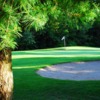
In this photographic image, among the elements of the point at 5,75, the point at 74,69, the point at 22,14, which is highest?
the point at 22,14

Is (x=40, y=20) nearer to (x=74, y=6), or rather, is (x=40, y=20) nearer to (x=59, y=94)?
(x=74, y=6)

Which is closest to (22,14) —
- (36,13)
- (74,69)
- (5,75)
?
(36,13)

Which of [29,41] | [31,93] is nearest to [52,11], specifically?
[31,93]

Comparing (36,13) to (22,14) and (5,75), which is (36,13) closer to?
(22,14)

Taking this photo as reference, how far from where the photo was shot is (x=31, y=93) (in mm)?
9555

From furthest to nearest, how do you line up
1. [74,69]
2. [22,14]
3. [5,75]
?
[74,69], [5,75], [22,14]

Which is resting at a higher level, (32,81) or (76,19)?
(76,19)

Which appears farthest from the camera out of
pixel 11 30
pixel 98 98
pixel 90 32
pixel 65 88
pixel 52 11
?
pixel 90 32

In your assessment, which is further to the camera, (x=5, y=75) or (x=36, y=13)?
(x=5, y=75)

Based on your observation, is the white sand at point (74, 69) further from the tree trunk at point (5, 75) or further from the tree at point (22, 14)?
the tree at point (22, 14)

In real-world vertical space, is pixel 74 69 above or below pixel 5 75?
below

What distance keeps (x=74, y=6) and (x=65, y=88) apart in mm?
6651

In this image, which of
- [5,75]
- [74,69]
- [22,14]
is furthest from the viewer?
[74,69]

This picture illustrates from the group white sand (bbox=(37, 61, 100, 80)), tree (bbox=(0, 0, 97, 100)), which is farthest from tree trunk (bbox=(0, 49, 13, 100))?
white sand (bbox=(37, 61, 100, 80))
